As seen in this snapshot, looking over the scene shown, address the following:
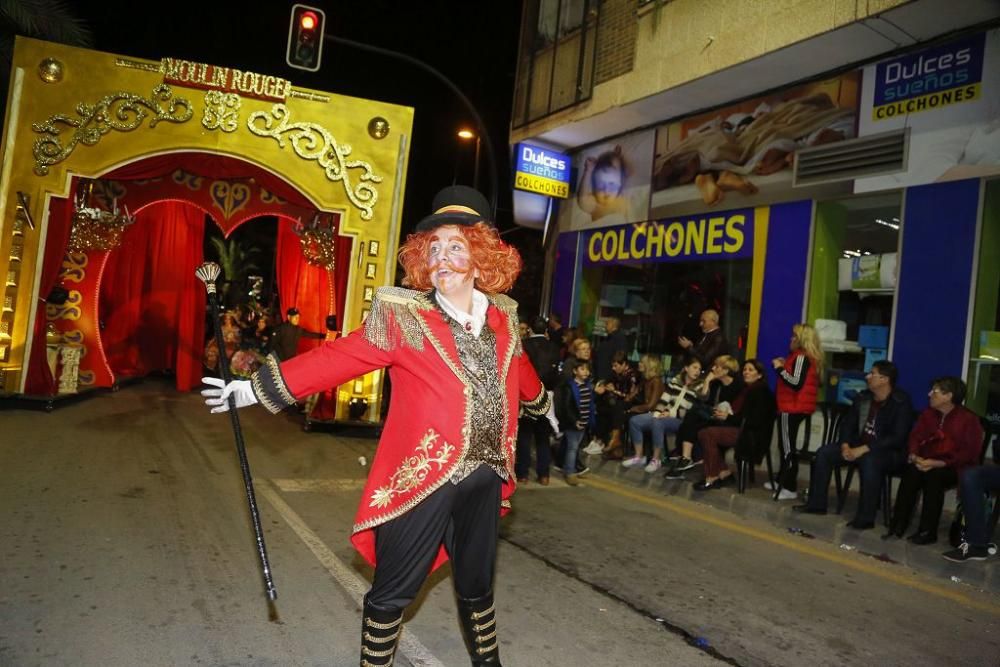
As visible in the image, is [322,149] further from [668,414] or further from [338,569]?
[338,569]

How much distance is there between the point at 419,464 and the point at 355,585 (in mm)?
1943

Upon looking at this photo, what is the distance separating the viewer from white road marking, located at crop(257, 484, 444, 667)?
135 inches

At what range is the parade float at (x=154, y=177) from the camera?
9352 mm

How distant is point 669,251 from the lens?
11.8m

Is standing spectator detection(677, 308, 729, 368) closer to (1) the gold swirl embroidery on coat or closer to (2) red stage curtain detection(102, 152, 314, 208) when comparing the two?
(2) red stage curtain detection(102, 152, 314, 208)

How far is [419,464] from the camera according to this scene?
265 cm

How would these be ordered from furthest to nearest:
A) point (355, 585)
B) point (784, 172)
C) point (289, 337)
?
point (289, 337), point (784, 172), point (355, 585)

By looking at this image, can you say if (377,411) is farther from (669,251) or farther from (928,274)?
(928,274)

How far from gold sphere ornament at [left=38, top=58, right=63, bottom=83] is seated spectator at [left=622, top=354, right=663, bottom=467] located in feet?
27.2

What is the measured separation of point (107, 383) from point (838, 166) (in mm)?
11275

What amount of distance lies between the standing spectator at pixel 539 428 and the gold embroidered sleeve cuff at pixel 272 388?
4.92 m

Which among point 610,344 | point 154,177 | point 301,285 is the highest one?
point 154,177

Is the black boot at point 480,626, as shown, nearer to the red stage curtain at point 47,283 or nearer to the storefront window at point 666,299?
the storefront window at point 666,299

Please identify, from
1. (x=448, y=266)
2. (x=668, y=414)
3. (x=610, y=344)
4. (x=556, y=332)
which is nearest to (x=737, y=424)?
(x=668, y=414)
